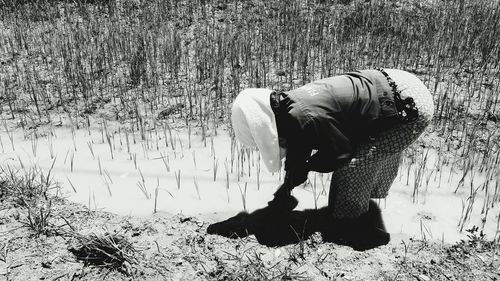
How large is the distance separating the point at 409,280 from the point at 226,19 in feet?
17.0

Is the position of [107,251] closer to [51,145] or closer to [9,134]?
[51,145]

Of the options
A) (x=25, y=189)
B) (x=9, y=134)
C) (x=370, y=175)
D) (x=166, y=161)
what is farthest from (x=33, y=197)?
(x=370, y=175)

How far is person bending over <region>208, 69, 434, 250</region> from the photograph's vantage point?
92.8 inches

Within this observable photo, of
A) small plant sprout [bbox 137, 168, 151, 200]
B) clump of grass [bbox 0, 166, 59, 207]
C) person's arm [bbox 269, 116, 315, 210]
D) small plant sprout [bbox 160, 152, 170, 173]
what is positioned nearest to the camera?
person's arm [bbox 269, 116, 315, 210]

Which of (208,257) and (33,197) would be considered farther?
(33,197)

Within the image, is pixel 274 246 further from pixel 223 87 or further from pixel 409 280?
pixel 223 87

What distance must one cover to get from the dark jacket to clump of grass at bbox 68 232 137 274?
1.06 meters

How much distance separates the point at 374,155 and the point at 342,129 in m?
0.29

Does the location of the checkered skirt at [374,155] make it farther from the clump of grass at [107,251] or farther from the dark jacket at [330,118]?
the clump of grass at [107,251]

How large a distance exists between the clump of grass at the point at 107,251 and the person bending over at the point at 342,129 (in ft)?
1.89

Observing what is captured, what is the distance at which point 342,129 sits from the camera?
96.6 inches

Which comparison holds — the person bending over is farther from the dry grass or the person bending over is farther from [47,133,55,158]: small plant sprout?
[47,133,55,158]: small plant sprout

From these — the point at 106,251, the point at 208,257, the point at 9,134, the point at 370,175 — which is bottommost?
the point at 208,257

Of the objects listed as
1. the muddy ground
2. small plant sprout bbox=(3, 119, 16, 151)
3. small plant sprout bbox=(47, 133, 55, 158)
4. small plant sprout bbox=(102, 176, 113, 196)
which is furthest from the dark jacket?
small plant sprout bbox=(3, 119, 16, 151)
